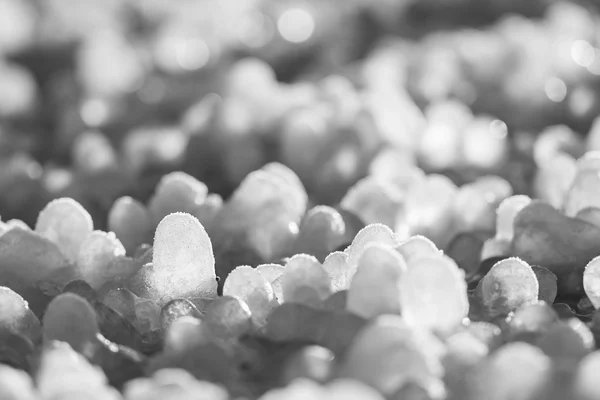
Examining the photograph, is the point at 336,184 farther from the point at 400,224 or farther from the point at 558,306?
the point at 558,306

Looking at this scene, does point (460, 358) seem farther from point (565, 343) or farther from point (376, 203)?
point (376, 203)

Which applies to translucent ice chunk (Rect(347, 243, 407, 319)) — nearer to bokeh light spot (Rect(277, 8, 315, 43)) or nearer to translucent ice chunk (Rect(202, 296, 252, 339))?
translucent ice chunk (Rect(202, 296, 252, 339))

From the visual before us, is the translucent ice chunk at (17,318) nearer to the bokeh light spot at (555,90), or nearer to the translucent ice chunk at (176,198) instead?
the translucent ice chunk at (176,198)

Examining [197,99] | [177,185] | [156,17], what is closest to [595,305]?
[177,185]

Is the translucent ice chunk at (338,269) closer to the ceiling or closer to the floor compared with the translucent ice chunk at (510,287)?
closer to the ceiling

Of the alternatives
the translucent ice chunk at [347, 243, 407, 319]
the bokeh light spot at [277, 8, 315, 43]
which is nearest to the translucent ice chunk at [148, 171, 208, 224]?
the translucent ice chunk at [347, 243, 407, 319]

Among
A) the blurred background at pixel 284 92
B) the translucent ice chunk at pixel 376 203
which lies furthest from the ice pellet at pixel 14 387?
the blurred background at pixel 284 92
